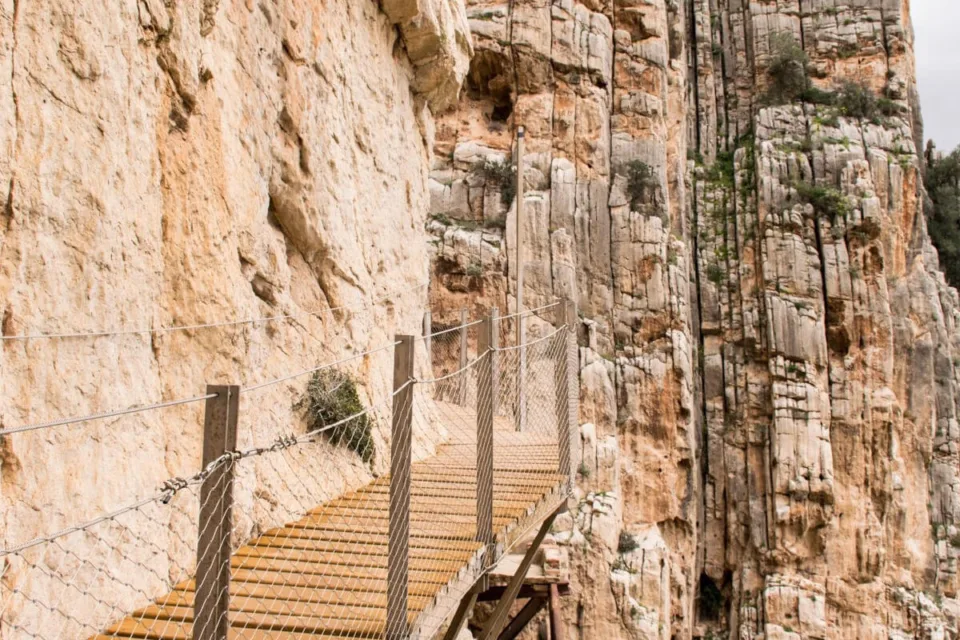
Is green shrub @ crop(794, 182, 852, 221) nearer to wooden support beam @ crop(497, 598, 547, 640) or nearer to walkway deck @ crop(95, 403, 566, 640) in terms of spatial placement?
wooden support beam @ crop(497, 598, 547, 640)

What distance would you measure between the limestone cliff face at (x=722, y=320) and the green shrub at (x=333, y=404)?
11.3 m

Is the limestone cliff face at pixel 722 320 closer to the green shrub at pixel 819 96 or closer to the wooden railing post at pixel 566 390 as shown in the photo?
the green shrub at pixel 819 96

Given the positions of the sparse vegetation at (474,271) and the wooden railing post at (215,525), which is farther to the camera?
the sparse vegetation at (474,271)

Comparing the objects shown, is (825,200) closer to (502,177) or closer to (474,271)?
(502,177)

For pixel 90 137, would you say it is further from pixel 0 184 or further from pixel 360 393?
pixel 360 393

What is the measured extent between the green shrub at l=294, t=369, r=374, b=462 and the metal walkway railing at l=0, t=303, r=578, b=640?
2 centimetres

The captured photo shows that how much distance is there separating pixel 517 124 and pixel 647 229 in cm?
420

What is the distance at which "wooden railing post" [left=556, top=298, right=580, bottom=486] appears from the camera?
6.05 meters

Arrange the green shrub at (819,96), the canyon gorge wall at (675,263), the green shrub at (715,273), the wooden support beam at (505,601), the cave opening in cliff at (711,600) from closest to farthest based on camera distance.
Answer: the wooden support beam at (505,601)
the canyon gorge wall at (675,263)
the cave opening in cliff at (711,600)
the green shrub at (715,273)
the green shrub at (819,96)

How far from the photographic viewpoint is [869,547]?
19375 mm

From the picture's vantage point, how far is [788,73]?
947 inches

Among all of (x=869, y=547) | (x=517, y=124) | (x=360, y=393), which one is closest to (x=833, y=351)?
(x=869, y=547)

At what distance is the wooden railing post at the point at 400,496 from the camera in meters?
3.05

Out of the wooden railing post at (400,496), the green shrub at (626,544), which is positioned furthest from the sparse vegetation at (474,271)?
the wooden railing post at (400,496)
